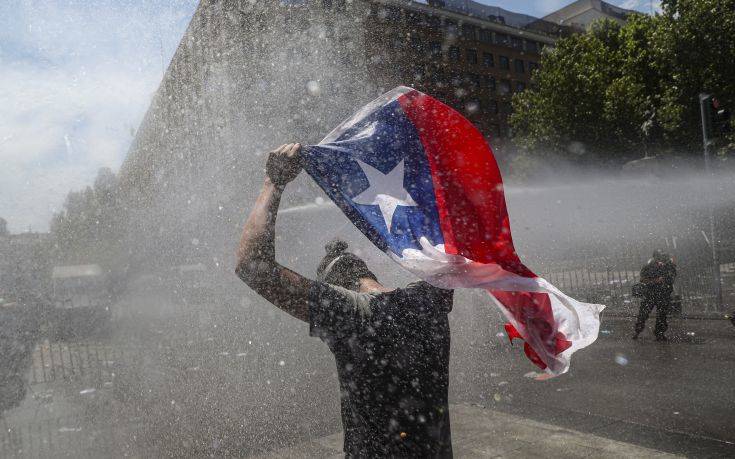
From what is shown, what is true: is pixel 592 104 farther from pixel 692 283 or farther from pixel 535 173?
pixel 692 283

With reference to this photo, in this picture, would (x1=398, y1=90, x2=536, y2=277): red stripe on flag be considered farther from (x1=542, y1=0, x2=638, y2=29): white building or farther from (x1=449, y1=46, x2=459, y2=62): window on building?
(x1=542, y1=0, x2=638, y2=29): white building

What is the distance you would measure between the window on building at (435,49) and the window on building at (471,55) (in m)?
3.40

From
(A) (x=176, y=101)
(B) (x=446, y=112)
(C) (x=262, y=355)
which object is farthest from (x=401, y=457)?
(A) (x=176, y=101)

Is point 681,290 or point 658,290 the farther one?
point 681,290

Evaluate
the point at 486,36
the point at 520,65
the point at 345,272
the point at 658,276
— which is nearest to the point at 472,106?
the point at 486,36

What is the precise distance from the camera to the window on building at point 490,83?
57.1 m

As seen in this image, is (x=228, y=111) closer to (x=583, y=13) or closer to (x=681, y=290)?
(x=681, y=290)

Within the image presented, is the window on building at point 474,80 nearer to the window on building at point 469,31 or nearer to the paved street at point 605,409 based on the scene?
the window on building at point 469,31

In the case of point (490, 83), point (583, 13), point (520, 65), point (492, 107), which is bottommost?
point (492, 107)

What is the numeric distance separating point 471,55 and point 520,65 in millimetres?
7521

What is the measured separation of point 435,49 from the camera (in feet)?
174

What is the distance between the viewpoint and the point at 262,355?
9.30 metres

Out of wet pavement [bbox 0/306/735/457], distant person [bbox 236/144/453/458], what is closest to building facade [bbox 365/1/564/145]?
wet pavement [bbox 0/306/735/457]

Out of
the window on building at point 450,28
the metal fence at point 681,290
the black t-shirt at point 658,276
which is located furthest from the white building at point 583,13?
the black t-shirt at point 658,276
